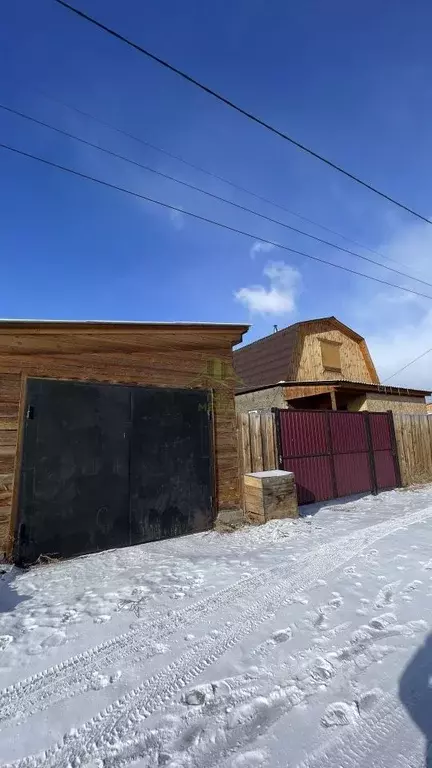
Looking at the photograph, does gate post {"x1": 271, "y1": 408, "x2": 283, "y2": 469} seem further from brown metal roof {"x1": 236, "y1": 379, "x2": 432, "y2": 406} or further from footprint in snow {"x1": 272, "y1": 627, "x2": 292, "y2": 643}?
brown metal roof {"x1": 236, "y1": 379, "x2": 432, "y2": 406}

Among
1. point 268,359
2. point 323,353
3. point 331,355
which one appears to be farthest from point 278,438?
point 331,355

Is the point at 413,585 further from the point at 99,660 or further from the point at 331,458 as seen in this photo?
the point at 331,458

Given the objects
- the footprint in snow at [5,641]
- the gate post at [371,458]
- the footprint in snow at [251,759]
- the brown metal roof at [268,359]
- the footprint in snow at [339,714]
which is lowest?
the footprint in snow at [251,759]

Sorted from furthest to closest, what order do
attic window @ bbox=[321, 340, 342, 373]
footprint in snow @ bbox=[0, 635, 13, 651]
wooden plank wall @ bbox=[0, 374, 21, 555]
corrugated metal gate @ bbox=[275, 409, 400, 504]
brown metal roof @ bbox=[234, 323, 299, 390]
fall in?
attic window @ bbox=[321, 340, 342, 373], brown metal roof @ bbox=[234, 323, 299, 390], corrugated metal gate @ bbox=[275, 409, 400, 504], wooden plank wall @ bbox=[0, 374, 21, 555], footprint in snow @ bbox=[0, 635, 13, 651]

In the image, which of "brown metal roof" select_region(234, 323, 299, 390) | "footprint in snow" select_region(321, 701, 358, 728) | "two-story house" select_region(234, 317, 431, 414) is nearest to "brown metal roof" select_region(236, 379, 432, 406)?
"two-story house" select_region(234, 317, 431, 414)

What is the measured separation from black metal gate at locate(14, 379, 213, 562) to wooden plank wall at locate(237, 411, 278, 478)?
1089 millimetres

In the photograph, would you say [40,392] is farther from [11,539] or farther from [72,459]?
[11,539]

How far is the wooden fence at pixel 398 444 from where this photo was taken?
7.49m

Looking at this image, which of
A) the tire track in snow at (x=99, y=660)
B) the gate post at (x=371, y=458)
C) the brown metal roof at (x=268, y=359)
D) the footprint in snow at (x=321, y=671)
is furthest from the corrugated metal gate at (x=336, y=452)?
the brown metal roof at (x=268, y=359)

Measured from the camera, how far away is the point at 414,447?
1178cm

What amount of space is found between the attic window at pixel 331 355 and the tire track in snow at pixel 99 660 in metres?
15.8

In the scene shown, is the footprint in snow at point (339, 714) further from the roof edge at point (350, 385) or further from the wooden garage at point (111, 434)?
the roof edge at point (350, 385)

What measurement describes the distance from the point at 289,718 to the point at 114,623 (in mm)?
1701

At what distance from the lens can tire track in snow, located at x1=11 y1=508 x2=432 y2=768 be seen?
1738 millimetres
